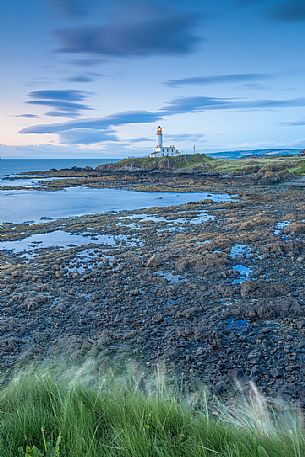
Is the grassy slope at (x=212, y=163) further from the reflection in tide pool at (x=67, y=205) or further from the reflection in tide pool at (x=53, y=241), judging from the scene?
the reflection in tide pool at (x=53, y=241)

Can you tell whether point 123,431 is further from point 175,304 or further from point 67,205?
point 67,205

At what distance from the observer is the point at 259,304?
37.4ft

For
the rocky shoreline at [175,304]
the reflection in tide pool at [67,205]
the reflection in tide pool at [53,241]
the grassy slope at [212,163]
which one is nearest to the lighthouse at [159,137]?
the grassy slope at [212,163]

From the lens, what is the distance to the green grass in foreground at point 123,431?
305 cm

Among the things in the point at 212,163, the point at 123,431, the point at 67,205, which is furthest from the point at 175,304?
the point at 212,163

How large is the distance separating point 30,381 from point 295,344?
6.54 meters

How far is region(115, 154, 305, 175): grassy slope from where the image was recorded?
68000mm

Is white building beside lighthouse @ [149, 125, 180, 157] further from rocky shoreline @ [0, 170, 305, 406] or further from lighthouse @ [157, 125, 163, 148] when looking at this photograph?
rocky shoreline @ [0, 170, 305, 406]

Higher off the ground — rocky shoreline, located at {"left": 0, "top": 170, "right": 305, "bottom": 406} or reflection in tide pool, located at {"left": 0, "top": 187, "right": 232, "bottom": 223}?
reflection in tide pool, located at {"left": 0, "top": 187, "right": 232, "bottom": 223}

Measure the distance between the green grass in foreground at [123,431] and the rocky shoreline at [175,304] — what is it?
427 cm

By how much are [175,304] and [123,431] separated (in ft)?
29.0

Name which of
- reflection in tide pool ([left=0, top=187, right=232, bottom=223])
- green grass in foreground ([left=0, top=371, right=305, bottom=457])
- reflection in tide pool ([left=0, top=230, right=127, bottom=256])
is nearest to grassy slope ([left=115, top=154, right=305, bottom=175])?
reflection in tide pool ([left=0, top=187, right=232, bottom=223])

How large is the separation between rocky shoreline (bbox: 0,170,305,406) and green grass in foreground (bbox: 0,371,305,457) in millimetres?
4267

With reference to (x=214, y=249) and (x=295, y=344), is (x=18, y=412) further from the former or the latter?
(x=214, y=249)
